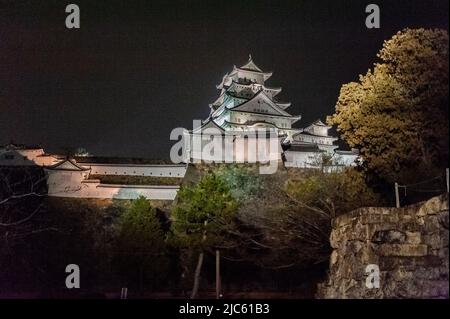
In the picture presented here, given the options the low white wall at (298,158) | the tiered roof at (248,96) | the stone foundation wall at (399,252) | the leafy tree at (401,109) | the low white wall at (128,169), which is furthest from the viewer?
the tiered roof at (248,96)

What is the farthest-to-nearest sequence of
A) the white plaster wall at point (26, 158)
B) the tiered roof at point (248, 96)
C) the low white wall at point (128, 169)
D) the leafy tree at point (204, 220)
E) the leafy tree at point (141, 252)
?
the tiered roof at point (248, 96), the white plaster wall at point (26, 158), the low white wall at point (128, 169), the leafy tree at point (141, 252), the leafy tree at point (204, 220)

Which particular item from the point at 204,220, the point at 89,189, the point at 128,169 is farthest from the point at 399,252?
the point at 128,169

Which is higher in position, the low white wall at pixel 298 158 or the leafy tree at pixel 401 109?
the low white wall at pixel 298 158

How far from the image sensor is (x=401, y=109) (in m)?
10.7

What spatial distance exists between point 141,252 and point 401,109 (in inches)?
354

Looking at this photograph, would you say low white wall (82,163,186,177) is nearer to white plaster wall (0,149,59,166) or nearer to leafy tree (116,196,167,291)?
white plaster wall (0,149,59,166)

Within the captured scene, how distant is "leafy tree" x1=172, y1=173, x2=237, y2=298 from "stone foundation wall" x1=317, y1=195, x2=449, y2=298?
527 centimetres

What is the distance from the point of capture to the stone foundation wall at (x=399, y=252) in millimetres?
6719

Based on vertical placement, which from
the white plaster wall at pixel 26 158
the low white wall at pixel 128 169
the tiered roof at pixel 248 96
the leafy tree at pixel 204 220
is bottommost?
the leafy tree at pixel 204 220

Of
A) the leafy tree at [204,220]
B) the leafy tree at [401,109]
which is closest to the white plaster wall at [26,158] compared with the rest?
the leafy tree at [204,220]

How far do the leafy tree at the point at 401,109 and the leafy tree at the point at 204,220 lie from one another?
406 cm

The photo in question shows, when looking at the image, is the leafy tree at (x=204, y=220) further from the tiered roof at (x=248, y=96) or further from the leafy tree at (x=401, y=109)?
the tiered roof at (x=248, y=96)

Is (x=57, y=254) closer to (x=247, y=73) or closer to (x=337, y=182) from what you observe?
(x=337, y=182)
